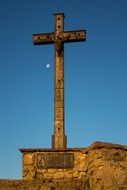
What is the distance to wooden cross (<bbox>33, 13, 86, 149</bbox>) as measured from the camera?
9281 mm

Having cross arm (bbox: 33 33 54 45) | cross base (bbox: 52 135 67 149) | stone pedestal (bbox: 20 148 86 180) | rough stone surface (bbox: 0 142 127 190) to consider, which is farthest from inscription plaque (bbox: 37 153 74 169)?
cross arm (bbox: 33 33 54 45)

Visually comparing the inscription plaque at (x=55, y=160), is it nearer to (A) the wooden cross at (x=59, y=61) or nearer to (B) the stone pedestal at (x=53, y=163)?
(B) the stone pedestal at (x=53, y=163)

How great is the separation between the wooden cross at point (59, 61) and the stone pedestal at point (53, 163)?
28.8 inches

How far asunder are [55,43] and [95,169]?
14.4 feet

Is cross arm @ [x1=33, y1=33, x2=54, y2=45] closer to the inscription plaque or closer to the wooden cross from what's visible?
the wooden cross

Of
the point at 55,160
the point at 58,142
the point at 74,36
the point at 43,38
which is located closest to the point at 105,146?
the point at 55,160

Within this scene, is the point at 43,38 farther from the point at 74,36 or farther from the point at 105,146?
the point at 105,146

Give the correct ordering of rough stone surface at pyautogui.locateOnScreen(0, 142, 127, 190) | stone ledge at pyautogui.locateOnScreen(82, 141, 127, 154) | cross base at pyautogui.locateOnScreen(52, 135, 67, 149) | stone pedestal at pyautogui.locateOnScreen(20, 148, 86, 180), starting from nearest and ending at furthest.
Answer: rough stone surface at pyautogui.locateOnScreen(0, 142, 127, 190), stone ledge at pyautogui.locateOnScreen(82, 141, 127, 154), stone pedestal at pyautogui.locateOnScreen(20, 148, 86, 180), cross base at pyautogui.locateOnScreen(52, 135, 67, 149)

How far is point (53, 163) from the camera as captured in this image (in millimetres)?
8391

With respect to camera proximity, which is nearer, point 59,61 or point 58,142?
point 58,142

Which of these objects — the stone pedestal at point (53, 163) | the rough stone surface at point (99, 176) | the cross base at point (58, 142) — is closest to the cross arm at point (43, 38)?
the cross base at point (58, 142)

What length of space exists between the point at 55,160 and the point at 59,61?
2.81 meters

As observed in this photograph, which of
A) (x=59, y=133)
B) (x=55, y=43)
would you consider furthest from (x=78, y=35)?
(x=59, y=133)

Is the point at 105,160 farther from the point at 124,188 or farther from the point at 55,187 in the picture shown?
the point at 55,187
